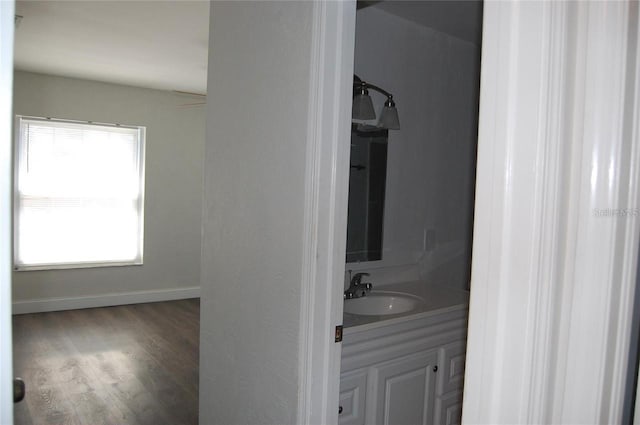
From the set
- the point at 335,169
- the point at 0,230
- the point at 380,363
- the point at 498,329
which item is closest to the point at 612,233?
the point at 498,329

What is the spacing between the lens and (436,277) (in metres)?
3.00

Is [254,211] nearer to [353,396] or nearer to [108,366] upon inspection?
[353,396]

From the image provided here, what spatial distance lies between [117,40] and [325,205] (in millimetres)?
2989

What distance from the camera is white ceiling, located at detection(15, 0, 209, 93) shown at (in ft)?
9.82

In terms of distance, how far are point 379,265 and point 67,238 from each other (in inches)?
163

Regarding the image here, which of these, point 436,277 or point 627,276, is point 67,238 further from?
point 627,276

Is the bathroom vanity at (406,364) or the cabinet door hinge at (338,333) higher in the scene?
the cabinet door hinge at (338,333)

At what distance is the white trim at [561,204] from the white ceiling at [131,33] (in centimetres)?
222

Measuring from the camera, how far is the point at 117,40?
3.67 metres

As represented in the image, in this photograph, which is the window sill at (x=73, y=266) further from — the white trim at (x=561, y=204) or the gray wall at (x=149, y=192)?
the white trim at (x=561, y=204)

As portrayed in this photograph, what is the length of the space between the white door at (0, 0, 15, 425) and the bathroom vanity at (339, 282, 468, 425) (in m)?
1.29

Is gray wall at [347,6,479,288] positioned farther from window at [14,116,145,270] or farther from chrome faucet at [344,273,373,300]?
window at [14,116,145,270]

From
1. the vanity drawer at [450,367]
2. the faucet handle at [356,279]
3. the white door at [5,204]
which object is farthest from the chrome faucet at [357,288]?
the white door at [5,204]

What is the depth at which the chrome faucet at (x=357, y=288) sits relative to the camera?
235cm
